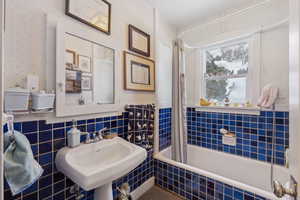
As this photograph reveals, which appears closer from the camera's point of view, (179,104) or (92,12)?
(92,12)

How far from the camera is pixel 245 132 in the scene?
1866 mm

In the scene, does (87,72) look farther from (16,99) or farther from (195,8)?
(195,8)

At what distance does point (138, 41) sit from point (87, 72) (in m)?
0.78

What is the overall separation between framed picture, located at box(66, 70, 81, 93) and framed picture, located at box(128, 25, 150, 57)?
697mm

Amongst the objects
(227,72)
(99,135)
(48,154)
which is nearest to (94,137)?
(99,135)

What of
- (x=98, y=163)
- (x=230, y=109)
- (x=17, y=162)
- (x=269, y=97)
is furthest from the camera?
(x=230, y=109)

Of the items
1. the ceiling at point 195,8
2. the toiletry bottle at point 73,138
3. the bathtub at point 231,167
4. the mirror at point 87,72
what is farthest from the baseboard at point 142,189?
the ceiling at point 195,8

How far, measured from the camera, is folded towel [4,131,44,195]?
0.60 m

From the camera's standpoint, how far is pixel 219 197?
1.25m

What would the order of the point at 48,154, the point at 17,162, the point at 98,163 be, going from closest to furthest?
the point at 17,162, the point at 48,154, the point at 98,163

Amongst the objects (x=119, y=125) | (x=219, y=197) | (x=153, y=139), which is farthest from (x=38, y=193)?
(x=219, y=197)

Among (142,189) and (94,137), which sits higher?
(94,137)

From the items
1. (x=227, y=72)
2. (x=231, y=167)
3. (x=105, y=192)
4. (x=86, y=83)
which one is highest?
(x=227, y=72)

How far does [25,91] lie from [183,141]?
5.76ft
